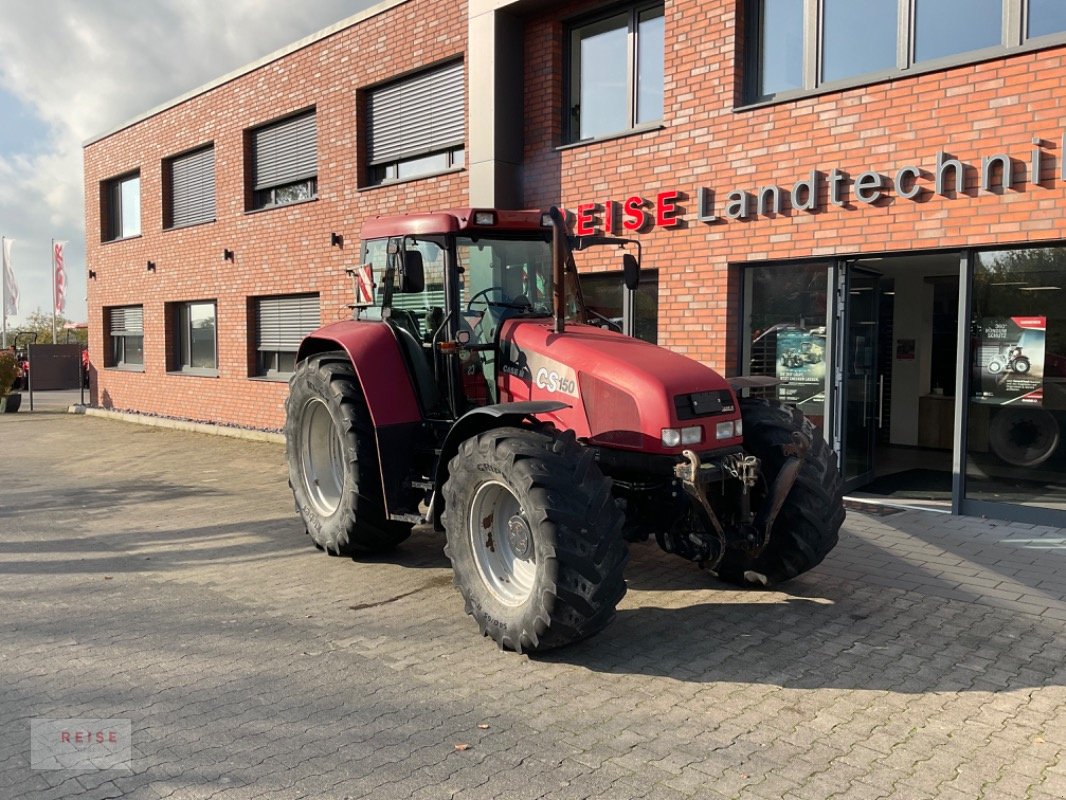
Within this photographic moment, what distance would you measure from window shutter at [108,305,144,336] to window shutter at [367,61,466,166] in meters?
8.49

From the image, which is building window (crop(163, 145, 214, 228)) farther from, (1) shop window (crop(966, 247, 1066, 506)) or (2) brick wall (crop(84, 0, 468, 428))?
(1) shop window (crop(966, 247, 1066, 506))

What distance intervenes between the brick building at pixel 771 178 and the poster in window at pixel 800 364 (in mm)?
22

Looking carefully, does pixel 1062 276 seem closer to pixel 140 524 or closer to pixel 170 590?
pixel 170 590

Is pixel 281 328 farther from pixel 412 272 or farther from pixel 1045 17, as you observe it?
pixel 1045 17

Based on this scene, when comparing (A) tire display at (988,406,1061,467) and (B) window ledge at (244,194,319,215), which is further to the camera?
(B) window ledge at (244,194,319,215)

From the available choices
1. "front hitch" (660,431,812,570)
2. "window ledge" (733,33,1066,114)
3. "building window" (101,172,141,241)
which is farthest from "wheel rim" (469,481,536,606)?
"building window" (101,172,141,241)

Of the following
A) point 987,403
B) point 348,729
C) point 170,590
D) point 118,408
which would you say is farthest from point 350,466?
point 118,408

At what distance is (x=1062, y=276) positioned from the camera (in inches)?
280

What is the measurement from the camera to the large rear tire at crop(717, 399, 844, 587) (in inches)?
199

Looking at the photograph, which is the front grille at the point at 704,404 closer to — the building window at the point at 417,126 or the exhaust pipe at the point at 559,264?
the exhaust pipe at the point at 559,264

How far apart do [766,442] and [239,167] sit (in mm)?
12316

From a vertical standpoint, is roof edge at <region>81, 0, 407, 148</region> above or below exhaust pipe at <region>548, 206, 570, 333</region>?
above

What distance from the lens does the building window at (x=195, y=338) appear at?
1597 cm

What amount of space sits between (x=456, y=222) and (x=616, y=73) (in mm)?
5101
